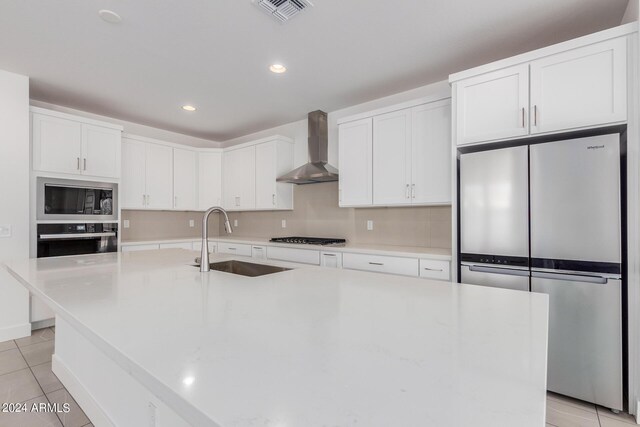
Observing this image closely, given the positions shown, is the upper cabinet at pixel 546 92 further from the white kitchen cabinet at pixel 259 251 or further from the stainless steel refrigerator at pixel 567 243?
the white kitchen cabinet at pixel 259 251

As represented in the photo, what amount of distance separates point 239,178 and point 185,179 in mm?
808

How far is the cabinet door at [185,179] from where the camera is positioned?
466 cm

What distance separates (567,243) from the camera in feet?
6.59

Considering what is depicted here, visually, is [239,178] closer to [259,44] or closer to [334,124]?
[334,124]

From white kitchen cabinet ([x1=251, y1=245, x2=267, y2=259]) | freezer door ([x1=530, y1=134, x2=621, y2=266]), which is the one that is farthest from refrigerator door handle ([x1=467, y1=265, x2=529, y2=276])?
white kitchen cabinet ([x1=251, y1=245, x2=267, y2=259])

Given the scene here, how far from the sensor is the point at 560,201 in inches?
79.9

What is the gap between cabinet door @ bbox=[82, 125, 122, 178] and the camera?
11.7ft

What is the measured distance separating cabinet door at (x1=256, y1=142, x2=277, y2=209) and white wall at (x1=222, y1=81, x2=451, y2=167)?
1.19 feet

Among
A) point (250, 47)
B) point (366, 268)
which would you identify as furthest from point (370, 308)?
point (250, 47)

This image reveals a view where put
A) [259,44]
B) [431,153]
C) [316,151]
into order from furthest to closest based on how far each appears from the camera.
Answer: [316,151] < [431,153] < [259,44]

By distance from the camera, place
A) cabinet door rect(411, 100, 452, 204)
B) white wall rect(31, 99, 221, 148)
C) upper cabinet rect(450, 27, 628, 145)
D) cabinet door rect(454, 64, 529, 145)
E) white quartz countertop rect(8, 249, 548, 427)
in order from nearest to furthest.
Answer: white quartz countertop rect(8, 249, 548, 427) < upper cabinet rect(450, 27, 628, 145) < cabinet door rect(454, 64, 529, 145) < cabinet door rect(411, 100, 452, 204) < white wall rect(31, 99, 221, 148)

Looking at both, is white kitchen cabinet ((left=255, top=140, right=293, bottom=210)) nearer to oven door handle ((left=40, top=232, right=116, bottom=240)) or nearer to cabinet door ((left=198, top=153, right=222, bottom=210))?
cabinet door ((left=198, top=153, right=222, bottom=210))

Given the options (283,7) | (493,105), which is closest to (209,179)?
(283,7)

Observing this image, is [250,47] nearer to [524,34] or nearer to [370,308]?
[524,34]
